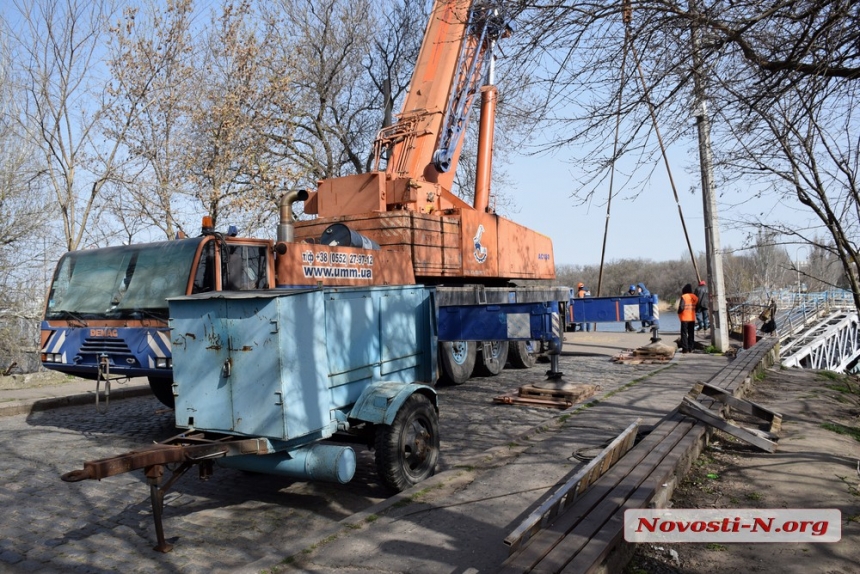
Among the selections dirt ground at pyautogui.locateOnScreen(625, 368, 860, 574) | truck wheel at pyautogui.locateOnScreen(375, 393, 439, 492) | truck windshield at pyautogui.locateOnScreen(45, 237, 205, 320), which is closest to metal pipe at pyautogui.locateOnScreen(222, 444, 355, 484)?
truck wheel at pyautogui.locateOnScreen(375, 393, 439, 492)

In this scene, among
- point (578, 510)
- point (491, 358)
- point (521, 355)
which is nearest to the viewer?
point (578, 510)

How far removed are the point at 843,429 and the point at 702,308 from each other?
12755mm

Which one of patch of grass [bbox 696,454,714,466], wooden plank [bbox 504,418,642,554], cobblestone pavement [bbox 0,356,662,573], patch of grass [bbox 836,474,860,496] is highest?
wooden plank [bbox 504,418,642,554]

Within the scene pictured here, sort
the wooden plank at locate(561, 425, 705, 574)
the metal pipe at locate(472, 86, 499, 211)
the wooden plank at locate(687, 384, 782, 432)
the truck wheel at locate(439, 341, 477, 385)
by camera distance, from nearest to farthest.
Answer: the wooden plank at locate(561, 425, 705, 574) < the wooden plank at locate(687, 384, 782, 432) < the truck wheel at locate(439, 341, 477, 385) < the metal pipe at locate(472, 86, 499, 211)

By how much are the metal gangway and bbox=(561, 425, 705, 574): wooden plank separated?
62.6ft

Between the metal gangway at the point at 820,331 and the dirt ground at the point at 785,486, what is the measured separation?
53.5 ft

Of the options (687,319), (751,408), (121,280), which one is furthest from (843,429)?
(687,319)

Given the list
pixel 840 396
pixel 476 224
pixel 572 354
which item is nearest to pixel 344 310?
pixel 476 224

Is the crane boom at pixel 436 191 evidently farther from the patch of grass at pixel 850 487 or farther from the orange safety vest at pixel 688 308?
the patch of grass at pixel 850 487

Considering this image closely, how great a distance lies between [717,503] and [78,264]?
768 centimetres

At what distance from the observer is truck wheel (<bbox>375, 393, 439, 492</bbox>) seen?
5.12 meters

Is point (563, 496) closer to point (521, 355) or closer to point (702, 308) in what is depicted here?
point (521, 355)

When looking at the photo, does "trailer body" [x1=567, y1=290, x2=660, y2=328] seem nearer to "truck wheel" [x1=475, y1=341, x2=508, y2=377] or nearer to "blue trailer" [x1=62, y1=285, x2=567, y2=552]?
"truck wheel" [x1=475, y1=341, x2=508, y2=377]

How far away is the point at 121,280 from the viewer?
24.6 feet
